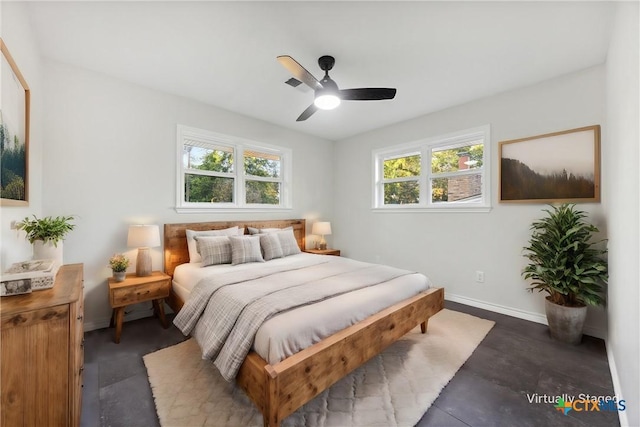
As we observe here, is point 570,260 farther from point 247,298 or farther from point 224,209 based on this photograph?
point 224,209

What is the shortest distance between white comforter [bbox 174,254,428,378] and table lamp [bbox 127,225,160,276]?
1.06 ft

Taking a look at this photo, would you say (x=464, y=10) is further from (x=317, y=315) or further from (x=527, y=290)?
(x=527, y=290)

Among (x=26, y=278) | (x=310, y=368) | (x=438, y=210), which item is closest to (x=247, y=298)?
(x=310, y=368)

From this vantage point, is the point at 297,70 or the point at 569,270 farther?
the point at 569,270

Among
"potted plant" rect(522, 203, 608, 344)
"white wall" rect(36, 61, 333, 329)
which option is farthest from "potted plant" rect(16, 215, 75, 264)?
"potted plant" rect(522, 203, 608, 344)

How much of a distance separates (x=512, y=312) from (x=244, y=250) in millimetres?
3250

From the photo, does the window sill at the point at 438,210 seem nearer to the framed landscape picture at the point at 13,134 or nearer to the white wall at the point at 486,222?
the white wall at the point at 486,222

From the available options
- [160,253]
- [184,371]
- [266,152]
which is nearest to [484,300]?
[184,371]

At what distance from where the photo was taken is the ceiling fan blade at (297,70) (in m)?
1.93

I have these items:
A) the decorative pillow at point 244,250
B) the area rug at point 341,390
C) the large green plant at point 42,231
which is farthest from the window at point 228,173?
the area rug at point 341,390

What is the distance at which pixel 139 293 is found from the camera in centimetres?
261

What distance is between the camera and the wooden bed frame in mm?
1359

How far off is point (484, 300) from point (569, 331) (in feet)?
3.12

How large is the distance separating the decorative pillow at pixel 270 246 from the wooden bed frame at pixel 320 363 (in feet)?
5.65
